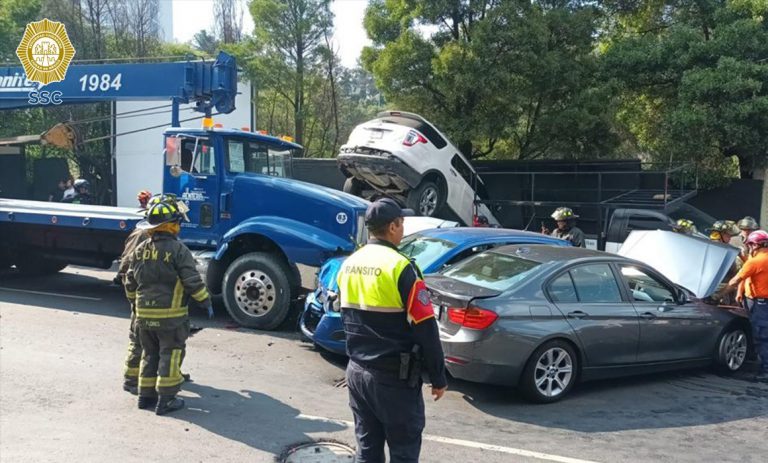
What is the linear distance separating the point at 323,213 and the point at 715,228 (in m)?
5.61

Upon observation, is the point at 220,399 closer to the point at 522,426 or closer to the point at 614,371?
the point at 522,426

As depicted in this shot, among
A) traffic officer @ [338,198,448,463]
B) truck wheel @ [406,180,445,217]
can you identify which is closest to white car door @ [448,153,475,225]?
truck wheel @ [406,180,445,217]

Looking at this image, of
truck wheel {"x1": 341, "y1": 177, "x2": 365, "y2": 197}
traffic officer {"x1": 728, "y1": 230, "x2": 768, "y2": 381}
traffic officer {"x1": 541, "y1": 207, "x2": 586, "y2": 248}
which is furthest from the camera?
truck wheel {"x1": 341, "y1": 177, "x2": 365, "y2": 197}

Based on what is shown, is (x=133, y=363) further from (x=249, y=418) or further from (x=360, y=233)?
(x=360, y=233)

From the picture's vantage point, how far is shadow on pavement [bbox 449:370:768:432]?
5746 mm

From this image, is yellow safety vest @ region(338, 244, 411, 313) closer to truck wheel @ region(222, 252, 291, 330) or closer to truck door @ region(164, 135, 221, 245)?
truck wheel @ region(222, 252, 291, 330)

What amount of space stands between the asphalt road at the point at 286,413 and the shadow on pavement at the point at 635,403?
2cm

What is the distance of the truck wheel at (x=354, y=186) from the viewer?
46.4ft

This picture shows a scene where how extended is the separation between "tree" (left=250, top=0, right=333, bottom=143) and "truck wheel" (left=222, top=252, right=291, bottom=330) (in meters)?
16.2

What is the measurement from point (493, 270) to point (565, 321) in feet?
2.77

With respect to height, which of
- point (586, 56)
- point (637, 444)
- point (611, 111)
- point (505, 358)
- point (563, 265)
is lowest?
point (637, 444)

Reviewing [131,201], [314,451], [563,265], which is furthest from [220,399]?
[131,201]

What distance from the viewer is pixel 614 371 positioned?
21.4ft

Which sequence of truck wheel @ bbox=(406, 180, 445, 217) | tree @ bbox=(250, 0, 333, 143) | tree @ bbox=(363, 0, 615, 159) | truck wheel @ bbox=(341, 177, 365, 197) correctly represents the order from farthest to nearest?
1. tree @ bbox=(250, 0, 333, 143)
2. tree @ bbox=(363, 0, 615, 159)
3. truck wheel @ bbox=(341, 177, 365, 197)
4. truck wheel @ bbox=(406, 180, 445, 217)
